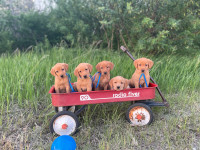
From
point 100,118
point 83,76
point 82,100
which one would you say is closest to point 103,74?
point 83,76

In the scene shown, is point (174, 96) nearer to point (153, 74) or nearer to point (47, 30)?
point (153, 74)

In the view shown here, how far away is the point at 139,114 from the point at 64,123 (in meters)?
0.88

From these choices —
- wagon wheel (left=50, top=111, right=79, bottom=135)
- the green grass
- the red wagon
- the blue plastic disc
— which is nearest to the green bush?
the green grass

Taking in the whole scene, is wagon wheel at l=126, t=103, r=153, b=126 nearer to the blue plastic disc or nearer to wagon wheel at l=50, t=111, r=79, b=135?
wagon wheel at l=50, t=111, r=79, b=135

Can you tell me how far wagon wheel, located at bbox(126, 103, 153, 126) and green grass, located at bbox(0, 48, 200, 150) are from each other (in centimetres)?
7

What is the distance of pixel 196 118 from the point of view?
2.26 m

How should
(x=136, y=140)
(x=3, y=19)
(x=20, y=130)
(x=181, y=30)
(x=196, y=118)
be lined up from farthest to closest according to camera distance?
(x=3, y=19)
(x=181, y=30)
(x=196, y=118)
(x=20, y=130)
(x=136, y=140)

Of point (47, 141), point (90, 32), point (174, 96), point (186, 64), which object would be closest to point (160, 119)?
point (174, 96)

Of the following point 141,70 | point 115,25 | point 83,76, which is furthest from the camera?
point 115,25

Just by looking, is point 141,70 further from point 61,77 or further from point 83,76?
point 61,77

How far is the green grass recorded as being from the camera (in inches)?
73.9

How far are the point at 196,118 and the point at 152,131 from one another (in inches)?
26.8

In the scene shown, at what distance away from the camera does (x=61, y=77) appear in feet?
6.25

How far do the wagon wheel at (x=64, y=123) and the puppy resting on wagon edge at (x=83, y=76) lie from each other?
32cm
